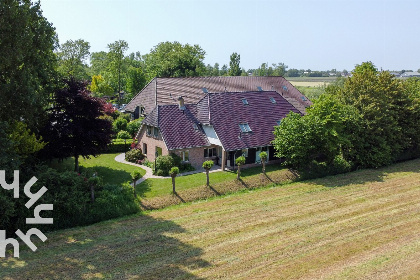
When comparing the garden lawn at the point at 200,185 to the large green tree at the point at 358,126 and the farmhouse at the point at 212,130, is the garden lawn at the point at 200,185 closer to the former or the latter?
the farmhouse at the point at 212,130

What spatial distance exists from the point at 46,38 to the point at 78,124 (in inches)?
267

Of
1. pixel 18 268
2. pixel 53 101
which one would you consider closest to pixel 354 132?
pixel 53 101

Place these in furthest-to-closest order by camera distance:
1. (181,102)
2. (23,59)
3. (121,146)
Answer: (121,146) < (181,102) < (23,59)

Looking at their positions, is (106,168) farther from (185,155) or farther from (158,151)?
(185,155)

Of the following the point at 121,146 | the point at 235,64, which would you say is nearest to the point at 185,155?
the point at 121,146

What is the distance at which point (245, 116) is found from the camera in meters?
37.3

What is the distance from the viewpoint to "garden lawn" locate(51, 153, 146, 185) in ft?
99.3

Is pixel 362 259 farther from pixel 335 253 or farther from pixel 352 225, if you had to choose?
pixel 352 225

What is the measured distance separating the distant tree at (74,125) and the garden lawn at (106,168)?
7.51 feet

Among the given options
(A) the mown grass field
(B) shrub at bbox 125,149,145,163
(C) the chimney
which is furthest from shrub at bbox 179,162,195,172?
(C) the chimney

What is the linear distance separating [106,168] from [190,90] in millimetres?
21007

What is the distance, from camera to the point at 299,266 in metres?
18.0

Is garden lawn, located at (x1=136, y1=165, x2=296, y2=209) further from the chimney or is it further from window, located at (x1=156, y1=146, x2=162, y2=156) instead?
the chimney

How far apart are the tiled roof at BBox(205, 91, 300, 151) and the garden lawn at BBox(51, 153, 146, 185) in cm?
863
